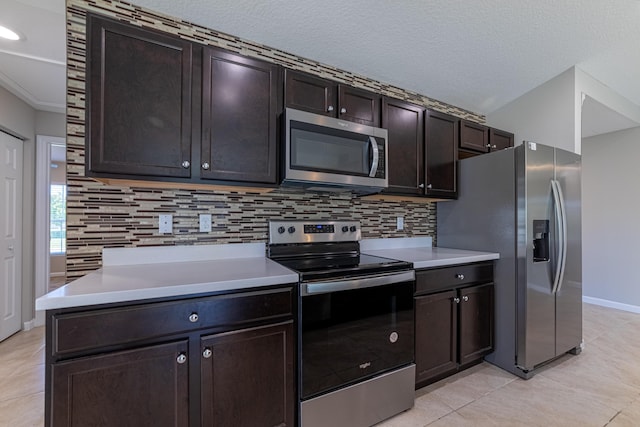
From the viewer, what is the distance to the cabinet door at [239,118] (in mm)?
1532

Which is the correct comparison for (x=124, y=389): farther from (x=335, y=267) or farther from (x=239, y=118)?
(x=239, y=118)

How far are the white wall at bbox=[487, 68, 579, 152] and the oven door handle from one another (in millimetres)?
2161

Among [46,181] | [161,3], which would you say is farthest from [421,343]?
[46,181]

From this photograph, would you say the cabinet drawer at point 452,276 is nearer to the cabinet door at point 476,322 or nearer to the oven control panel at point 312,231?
the cabinet door at point 476,322

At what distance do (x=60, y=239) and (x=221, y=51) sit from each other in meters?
6.14

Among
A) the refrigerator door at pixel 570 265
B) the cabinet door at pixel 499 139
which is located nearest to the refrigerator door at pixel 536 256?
the refrigerator door at pixel 570 265

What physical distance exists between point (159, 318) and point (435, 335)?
1681 mm

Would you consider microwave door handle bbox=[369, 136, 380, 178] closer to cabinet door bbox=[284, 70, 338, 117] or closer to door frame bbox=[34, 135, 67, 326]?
cabinet door bbox=[284, 70, 338, 117]

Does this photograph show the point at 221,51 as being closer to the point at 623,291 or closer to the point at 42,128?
the point at 42,128

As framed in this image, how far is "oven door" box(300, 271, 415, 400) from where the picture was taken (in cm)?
141

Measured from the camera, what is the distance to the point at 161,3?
66.1 inches

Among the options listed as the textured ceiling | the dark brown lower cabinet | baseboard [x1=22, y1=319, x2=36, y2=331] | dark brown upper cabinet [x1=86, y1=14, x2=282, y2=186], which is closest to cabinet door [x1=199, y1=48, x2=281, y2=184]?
dark brown upper cabinet [x1=86, y1=14, x2=282, y2=186]


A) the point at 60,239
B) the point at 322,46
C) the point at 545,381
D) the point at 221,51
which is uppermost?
the point at 322,46

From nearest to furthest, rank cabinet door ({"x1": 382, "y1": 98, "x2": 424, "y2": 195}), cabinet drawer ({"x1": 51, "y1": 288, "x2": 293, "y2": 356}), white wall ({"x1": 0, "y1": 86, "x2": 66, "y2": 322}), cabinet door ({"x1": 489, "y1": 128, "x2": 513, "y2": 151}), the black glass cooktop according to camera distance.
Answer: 1. cabinet drawer ({"x1": 51, "y1": 288, "x2": 293, "y2": 356})
2. the black glass cooktop
3. cabinet door ({"x1": 382, "y1": 98, "x2": 424, "y2": 195})
4. cabinet door ({"x1": 489, "y1": 128, "x2": 513, "y2": 151})
5. white wall ({"x1": 0, "y1": 86, "x2": 66, "y2": 322})
